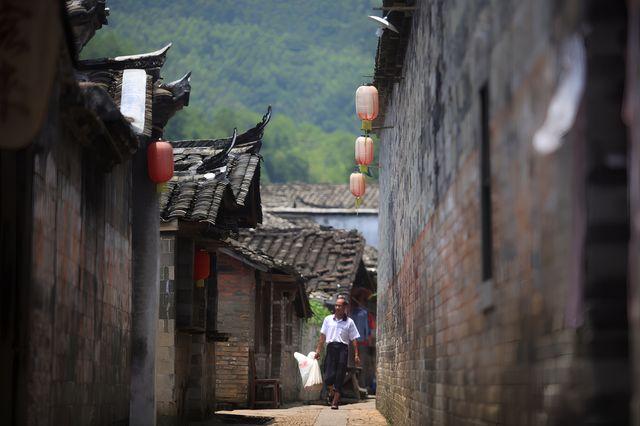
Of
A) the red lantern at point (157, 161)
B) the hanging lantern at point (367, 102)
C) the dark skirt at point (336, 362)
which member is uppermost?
the hanging lantern at point (367, 102)

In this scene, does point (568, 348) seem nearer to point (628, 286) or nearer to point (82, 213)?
point (628, 286)

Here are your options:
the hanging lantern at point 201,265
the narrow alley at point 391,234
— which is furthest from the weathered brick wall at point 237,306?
the hanging lantern at point 201,265

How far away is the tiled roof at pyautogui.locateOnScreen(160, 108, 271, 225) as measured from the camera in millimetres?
15227

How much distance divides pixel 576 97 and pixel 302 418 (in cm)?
1350

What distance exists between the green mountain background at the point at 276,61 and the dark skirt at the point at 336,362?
90.3m

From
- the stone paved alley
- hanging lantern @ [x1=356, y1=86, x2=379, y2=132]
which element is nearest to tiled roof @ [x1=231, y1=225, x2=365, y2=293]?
the stone paved alley

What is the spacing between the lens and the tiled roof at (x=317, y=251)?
29.8 meters

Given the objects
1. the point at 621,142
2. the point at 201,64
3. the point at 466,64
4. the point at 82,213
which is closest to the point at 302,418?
the point at 82,213

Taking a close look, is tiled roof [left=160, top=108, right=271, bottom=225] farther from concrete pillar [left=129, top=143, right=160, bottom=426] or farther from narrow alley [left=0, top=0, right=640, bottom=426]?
concrete pillar [left=129, top=143, right=160, bottom=426]

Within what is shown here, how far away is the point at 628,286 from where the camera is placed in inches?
169

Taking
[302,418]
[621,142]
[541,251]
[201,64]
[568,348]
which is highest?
[201,64]

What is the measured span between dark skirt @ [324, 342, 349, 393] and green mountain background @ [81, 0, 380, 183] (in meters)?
90.3

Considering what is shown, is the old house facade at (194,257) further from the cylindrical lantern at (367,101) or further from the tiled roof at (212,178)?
the cylindrical lantern at (367,101)

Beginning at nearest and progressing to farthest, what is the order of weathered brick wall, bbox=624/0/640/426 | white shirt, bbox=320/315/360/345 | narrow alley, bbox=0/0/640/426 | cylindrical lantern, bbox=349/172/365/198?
weathered brick wall, bbox=624/0/640/426 → narrow alley, bbox=0/0/640/426 → white shirt, bbox=320/315/360/345 → cylindrical lantern, bbox=349/172/365/198
